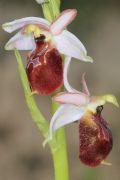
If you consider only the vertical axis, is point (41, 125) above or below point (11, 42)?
below

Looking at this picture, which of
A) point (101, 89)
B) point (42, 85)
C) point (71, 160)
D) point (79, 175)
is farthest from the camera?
point (101, 89)

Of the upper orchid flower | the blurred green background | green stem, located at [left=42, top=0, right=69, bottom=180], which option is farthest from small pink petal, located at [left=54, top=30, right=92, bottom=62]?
the blurred green background

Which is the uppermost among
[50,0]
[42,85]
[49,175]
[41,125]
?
[50,0]

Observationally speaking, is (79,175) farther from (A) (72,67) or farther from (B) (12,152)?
(A) (72,67)

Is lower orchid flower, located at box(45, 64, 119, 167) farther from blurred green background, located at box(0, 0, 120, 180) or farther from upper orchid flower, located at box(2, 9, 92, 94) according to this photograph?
blurred green background, located at box(0, 0, 120, 180)

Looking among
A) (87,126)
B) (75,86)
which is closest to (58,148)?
(87,126)

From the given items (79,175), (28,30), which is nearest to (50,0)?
(28,30)

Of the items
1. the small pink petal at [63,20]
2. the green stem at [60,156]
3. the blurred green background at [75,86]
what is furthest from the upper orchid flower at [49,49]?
the blurred green background at [75,86]

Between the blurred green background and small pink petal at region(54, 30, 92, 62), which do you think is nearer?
small pink petal at region(54, 30, 92, 62)
